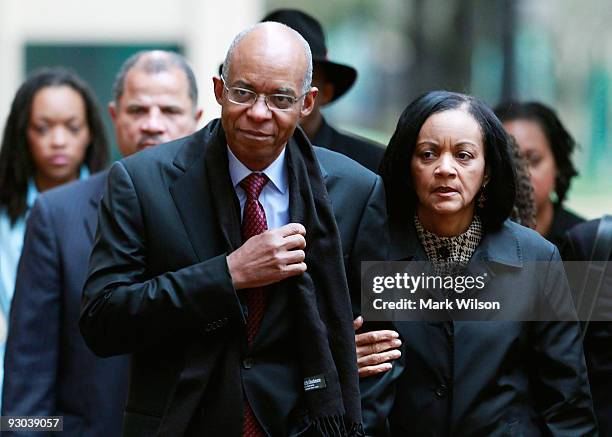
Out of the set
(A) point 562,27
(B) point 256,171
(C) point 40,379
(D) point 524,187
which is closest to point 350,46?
(A) point 562,27

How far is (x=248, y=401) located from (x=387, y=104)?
22.7 feet

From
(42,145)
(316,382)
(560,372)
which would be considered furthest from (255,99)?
(42,145)

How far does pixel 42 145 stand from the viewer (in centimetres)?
610

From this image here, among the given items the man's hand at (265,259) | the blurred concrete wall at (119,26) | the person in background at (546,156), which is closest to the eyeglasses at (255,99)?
the man's hand at (265,259)

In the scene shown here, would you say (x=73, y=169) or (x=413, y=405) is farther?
(x=73, y=169)

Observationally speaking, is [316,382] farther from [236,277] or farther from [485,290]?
[485,290]

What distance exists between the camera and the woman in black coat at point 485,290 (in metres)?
4.23

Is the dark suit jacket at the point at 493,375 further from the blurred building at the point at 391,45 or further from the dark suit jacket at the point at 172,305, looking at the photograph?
the blurred building at the point at 391,45

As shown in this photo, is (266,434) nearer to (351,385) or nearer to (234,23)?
(351,385)

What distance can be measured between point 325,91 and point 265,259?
2.36 metres

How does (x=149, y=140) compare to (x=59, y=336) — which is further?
(x=149, y=140)

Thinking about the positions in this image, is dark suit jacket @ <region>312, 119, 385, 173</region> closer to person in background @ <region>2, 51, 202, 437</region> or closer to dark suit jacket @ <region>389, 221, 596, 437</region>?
person in background @ <region>2, 51, 202, 437</region>

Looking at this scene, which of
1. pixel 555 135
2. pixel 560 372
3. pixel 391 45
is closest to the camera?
pixel 560 372

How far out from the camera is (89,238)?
5078 millimetres
